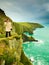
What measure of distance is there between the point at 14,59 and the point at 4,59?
3119 millimetres

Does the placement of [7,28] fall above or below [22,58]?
above

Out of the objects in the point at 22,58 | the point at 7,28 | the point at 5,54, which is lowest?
the point at 22,58

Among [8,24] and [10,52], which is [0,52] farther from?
[8,24]

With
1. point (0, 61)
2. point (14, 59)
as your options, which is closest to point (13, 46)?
point (14, 59)

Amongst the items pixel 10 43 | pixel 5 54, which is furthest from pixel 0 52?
pixel 10 43

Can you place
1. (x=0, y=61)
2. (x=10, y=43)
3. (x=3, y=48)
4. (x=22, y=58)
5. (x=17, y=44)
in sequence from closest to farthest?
1. (x=0, y=61)
2. (x=3, y=48)
3. (x=10, y=43)
4. (x=17, y=44)
5. (x=22, y=58)

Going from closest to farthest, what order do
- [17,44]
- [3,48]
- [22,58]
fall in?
[3,48], [17,44], [22,58]

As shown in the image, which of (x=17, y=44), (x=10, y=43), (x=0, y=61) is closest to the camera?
(x=0, y=61)

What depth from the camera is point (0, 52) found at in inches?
1821

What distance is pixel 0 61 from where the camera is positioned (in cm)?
4481

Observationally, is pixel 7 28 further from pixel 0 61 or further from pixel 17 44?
pixel 0 61

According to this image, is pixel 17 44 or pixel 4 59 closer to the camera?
pixel 4 59

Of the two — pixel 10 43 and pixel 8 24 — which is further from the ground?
pixel 8 24

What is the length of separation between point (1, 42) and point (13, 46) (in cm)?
464
